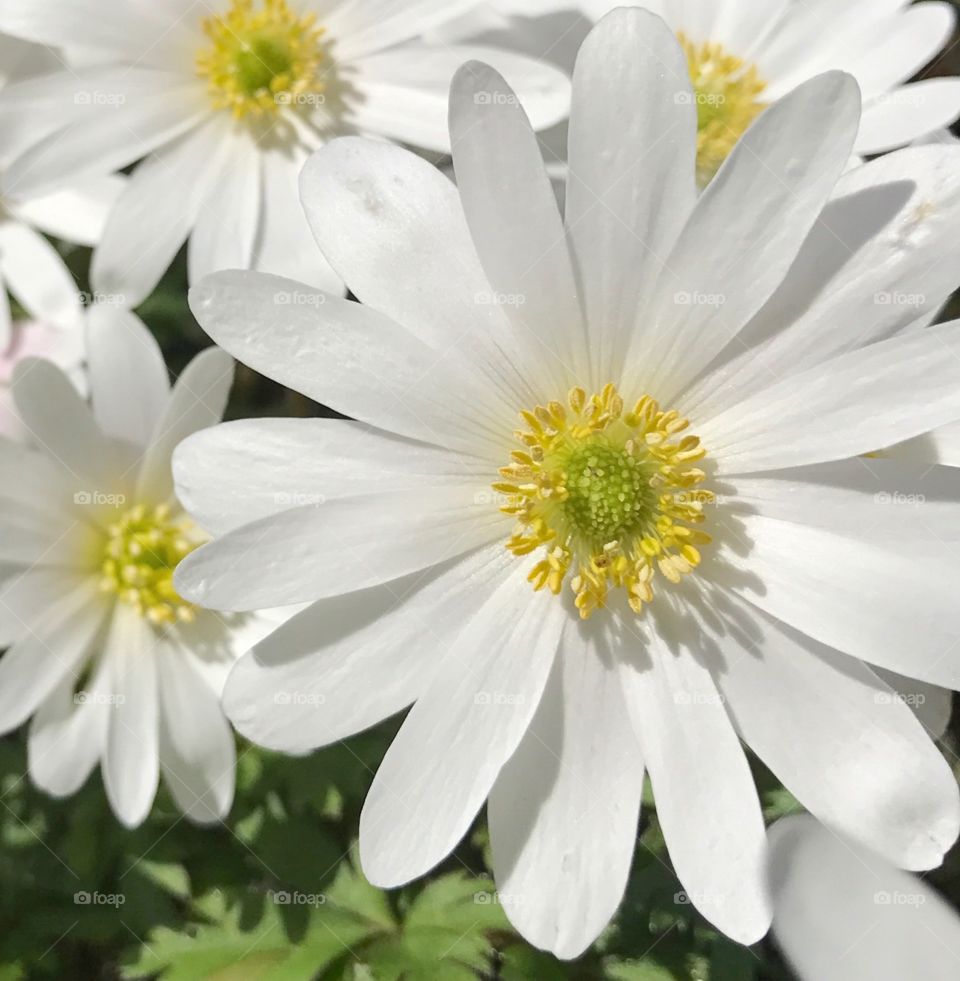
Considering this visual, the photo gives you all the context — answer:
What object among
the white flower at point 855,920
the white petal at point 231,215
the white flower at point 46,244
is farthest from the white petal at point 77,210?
the white flower at point 855,920

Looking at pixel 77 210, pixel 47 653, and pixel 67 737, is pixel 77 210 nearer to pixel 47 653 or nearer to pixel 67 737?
pixel 47 653

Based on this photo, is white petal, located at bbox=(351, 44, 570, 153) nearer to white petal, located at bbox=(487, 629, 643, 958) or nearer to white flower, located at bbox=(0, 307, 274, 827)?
A: white flower, located at bbox=(0, 307, 274, 827)

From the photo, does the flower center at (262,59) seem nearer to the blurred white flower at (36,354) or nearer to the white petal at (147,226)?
the white petal at (147,226)

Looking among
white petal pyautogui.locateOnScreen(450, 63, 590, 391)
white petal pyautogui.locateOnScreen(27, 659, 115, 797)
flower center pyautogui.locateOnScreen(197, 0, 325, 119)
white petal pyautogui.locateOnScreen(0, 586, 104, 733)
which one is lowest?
white petal pyautogui.locateOnScreen(27, 659, 115, 797)

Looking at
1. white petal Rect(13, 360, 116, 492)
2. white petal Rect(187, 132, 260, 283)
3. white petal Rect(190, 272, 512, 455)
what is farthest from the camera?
white petal Rect(187, 132, 260, 283)

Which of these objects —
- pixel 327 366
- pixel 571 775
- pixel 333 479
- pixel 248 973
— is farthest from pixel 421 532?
pixel 248 973

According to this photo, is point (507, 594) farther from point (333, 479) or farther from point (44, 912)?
point (44, 912)

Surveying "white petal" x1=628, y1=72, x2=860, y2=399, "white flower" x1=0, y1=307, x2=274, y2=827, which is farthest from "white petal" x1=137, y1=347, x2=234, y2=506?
"white petal" x1=628, y1=72, x2=860, y2=399
